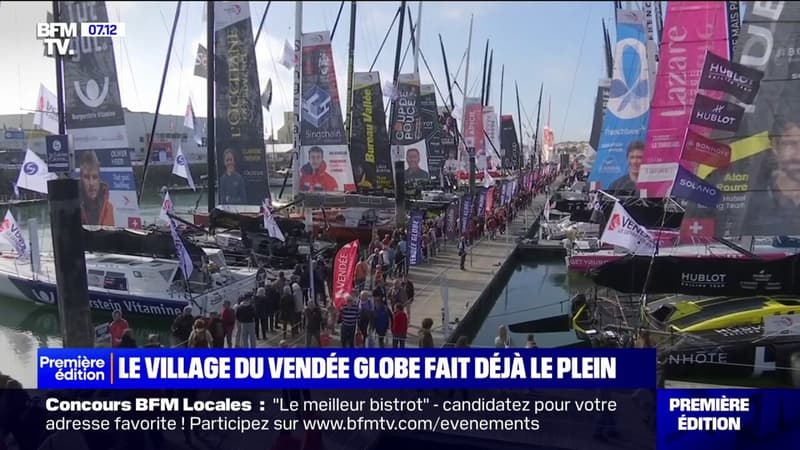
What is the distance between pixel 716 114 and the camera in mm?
9438

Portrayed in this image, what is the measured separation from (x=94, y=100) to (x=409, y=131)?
16.9m

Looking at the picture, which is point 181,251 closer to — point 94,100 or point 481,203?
point 94,100

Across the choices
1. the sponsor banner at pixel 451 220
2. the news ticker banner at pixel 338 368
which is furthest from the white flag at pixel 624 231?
the sponsor banner at pixel 451 220

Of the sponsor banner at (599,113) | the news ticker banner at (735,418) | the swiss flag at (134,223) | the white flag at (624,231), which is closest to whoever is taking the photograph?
the news ticker banner at (735,418)

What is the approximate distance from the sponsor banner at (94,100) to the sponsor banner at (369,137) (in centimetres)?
1336

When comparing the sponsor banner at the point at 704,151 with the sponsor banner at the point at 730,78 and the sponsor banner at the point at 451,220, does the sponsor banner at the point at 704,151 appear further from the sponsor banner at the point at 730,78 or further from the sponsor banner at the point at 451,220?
the sponsor banner at the point at 451,220

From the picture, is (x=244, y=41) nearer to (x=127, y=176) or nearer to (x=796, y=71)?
(x=127, y=176)

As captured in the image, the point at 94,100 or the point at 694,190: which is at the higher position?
the point at 94,100

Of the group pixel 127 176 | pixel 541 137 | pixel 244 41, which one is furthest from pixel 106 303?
pixel 541 137

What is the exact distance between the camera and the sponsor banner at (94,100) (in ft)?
43.1

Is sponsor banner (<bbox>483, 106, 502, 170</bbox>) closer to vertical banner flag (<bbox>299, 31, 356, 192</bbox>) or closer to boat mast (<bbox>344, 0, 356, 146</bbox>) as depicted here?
boat mast (<bbox>344, 0, 356, 146</bbox>)

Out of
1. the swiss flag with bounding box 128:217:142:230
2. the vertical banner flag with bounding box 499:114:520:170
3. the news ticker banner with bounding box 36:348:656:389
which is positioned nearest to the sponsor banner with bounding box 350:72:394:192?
the swiss flag with bounding box 128:217:142:230

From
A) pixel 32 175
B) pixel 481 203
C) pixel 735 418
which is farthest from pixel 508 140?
pixel 735 418

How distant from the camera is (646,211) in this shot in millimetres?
17188
